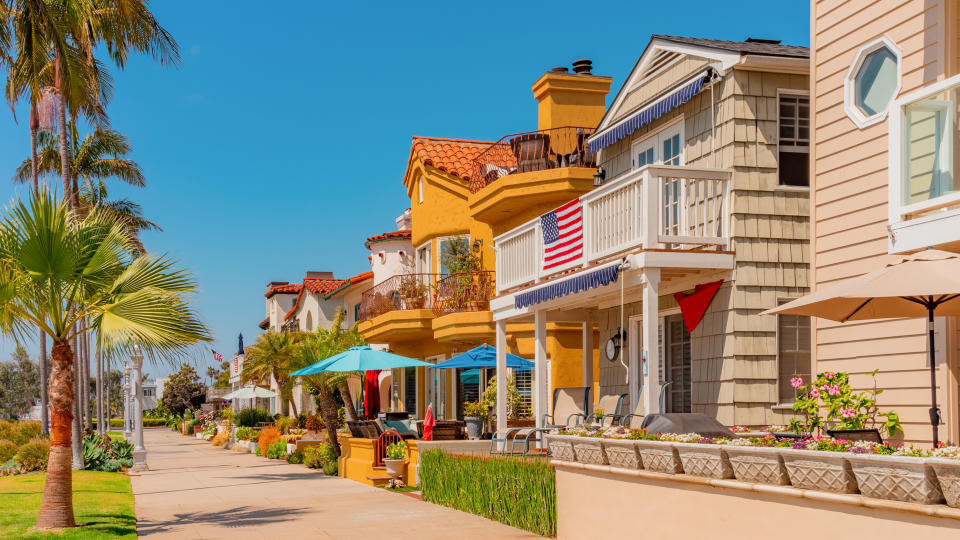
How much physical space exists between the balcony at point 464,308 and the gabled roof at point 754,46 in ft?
29.6

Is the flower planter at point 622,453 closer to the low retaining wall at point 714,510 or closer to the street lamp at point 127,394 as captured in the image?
the low retaining wall at point 714,510

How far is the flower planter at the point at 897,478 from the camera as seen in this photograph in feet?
19.9

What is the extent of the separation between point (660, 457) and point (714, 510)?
940 millimetres

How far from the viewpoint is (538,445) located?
1753cm

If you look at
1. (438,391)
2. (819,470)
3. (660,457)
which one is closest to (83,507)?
(660,457)

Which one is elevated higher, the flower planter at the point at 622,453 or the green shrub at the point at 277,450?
the flower planter at the point at 622,453

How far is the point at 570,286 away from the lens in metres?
14.9

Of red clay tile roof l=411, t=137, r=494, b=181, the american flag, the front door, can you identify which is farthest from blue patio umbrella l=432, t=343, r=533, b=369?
red clay tile roof l=411, t=137, r=494, b=181

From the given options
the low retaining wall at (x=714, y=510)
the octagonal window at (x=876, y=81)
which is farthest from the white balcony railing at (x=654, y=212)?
the low retaining wall at (x=714, y=510)

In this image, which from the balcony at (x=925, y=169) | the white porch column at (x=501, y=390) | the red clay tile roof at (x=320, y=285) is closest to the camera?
the balcony at (x=925, y=169)

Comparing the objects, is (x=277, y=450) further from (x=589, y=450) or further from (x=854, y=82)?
(x=854, y=82)

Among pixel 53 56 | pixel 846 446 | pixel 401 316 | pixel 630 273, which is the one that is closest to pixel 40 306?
pixel 630 273

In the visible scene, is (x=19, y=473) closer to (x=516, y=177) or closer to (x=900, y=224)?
(x=516, y=177)

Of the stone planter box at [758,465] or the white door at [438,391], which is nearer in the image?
the stone planter box at [758,465]
